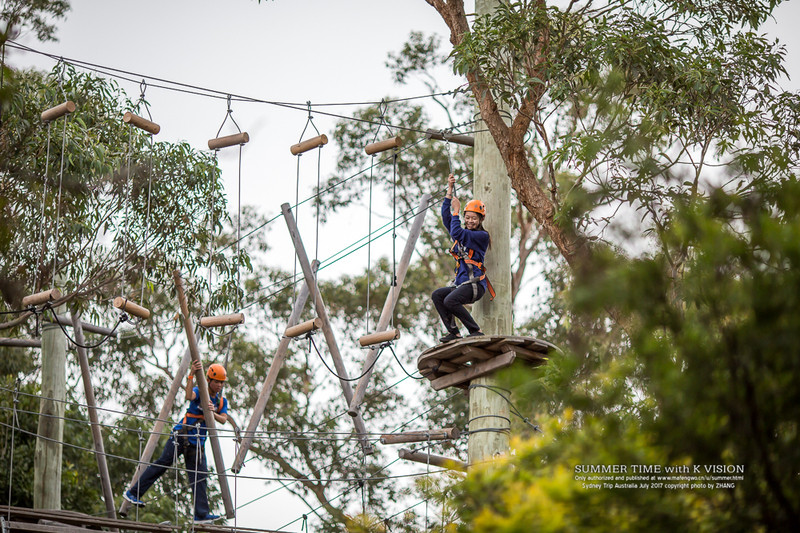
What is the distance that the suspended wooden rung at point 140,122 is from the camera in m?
6.98

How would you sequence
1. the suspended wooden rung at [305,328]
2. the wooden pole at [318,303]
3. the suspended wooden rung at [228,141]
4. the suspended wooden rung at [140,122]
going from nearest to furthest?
the suspended wooden rung at [305,328] → the suspended wooden rung at [140,122] → the suspended wooden rung at [228,141] → the wooden pole at [318,303]

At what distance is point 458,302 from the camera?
6.53 m

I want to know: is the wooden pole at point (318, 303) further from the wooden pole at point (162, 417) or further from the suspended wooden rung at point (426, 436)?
the wooden pole at point (162, 417)

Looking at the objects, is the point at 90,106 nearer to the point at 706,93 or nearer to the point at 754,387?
the point at 706,93

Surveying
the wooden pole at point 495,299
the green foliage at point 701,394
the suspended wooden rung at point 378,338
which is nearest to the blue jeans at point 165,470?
the suspended wooden rung at point 378,338

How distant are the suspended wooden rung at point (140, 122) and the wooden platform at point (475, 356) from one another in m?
2.61

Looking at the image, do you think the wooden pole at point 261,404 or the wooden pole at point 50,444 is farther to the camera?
the wooden pole at point 50,444

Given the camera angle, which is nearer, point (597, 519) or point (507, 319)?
point (597, 519)

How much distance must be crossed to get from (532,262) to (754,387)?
494 inches

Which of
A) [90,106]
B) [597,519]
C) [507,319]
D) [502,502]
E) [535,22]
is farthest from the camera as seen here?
[90,106]

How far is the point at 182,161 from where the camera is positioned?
10703 millimetres

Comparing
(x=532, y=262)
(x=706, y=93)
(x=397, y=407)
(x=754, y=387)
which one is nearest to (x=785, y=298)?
(x=754, y=387)

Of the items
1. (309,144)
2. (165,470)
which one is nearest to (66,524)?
(165,470)

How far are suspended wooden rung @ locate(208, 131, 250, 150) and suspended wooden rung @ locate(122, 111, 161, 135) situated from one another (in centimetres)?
40
